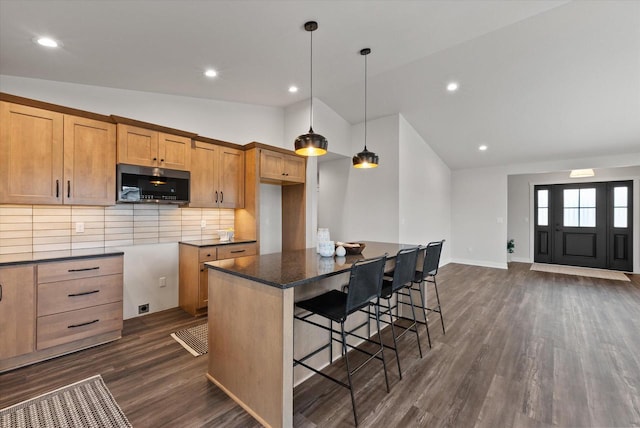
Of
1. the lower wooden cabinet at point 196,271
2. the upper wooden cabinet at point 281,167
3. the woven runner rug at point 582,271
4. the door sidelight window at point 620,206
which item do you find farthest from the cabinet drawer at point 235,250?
the door sidelight window at point 620,206

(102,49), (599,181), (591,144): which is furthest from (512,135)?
(102,49)

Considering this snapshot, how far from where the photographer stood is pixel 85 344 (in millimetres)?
2662

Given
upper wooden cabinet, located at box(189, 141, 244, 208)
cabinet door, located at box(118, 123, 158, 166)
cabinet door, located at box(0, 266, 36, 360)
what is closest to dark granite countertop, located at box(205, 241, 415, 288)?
cabinet door, located at box(0, 266, 36, 360)

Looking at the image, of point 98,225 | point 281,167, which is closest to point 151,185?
point 98,225

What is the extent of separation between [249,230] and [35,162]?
2.29 meters

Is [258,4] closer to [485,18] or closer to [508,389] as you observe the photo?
[485,18]

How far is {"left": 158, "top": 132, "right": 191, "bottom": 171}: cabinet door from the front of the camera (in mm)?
3318

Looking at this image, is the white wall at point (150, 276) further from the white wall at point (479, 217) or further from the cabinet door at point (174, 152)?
the white wall at point (479, 217)

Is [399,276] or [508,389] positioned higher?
[399,276]

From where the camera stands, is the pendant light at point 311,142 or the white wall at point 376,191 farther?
the white wall at point 376,191

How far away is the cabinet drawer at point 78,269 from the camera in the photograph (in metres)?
2.40

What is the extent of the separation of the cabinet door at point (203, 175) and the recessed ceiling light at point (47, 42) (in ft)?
5.16

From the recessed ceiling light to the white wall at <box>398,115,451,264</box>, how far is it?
4.52m

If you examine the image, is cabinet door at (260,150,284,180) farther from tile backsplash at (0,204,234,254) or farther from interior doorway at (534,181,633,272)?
interior doorway at (534,181,633,272)
